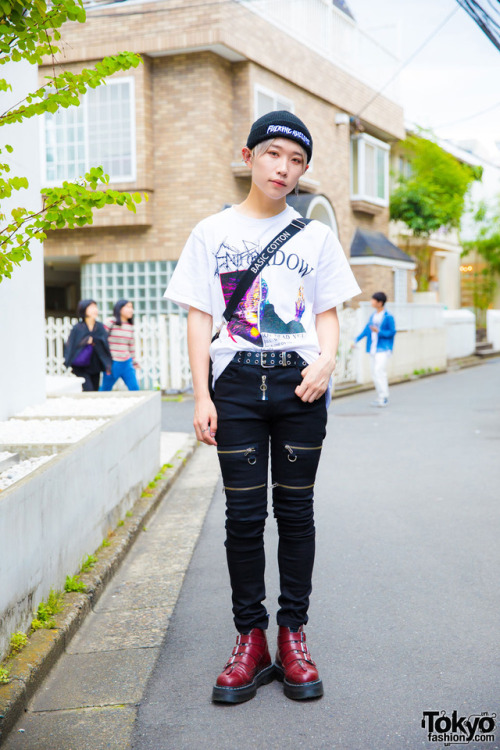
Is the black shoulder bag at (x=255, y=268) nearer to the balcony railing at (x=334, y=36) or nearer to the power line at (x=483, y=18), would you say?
the power line at (x=483, y=18)

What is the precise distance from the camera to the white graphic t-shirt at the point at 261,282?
3.08 meters

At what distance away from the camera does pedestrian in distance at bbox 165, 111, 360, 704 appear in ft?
10.1

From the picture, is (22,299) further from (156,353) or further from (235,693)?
(156,353)

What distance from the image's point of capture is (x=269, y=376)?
3.06 m

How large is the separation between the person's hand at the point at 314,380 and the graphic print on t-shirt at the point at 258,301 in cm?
13

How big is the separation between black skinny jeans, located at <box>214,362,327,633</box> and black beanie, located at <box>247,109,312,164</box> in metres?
0.85

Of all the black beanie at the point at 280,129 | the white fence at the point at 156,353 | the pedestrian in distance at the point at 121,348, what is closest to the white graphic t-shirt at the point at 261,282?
the black beanie at the point at 280,129

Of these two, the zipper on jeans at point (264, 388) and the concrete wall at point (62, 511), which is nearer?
the zipper on jeans at point (264, 388)

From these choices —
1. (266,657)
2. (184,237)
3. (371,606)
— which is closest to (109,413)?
(371,606)

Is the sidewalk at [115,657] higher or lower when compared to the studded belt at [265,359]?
lower

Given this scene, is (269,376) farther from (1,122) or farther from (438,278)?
(438,278)

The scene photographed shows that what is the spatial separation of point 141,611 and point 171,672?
0.85 meters

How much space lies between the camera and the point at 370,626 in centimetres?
386

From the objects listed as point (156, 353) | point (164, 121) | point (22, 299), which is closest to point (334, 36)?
point (164, 121)
